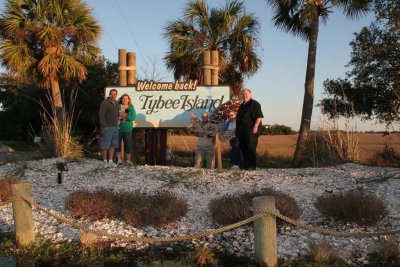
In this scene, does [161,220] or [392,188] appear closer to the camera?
[161,220]

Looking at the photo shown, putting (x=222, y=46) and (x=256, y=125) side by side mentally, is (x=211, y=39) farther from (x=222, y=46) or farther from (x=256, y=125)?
(x=256, y=125)

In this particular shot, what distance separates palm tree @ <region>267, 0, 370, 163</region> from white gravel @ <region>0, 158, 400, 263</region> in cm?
416

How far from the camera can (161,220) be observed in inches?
256

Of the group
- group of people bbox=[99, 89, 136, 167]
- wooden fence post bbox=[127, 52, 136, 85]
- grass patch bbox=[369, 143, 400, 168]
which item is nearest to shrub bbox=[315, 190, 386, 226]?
group of people bbox=[99, 89, 136, 167]

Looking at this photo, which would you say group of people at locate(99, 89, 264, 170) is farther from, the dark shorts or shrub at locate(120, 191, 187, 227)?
shrub at locate(120, 191, 187, 227)

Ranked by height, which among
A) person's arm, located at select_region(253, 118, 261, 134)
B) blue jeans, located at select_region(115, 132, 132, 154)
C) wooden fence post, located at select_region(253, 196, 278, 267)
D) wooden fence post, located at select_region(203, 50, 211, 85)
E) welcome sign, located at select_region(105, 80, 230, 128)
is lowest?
wooden fence post, located at select_region(253, 196, 278, 267)

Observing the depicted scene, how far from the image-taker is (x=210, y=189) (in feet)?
27.8

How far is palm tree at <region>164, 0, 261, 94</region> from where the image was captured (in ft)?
57.0

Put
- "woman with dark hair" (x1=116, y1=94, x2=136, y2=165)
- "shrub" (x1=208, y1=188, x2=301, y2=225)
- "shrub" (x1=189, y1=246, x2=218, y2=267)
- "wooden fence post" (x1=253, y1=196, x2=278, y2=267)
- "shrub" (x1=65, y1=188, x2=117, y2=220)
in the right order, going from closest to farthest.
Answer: "wooden fence post" (x1=253, y1=196, x2=278, y2=267) → "shrub" (x1=189, y1=246, x2=218, y2=267) → "shrub" (x1=208, y1=188, x2=301, y2=225) → "shrub" (x1=65, y1=188, x2=117, y2=220) → "woman with dark hair" (x1=116, y1=94, x2=136, y2=165)

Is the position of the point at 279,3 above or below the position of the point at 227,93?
above

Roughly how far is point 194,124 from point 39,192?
4544 mm

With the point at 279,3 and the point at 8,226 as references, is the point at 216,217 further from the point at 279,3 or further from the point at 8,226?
the point at 279,3

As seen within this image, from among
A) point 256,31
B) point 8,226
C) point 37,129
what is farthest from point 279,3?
point 37,129

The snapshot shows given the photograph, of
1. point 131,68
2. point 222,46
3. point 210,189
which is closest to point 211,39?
point 222,46
